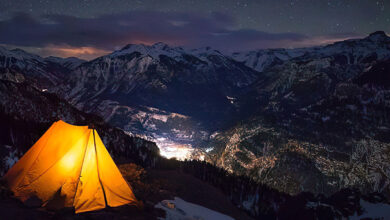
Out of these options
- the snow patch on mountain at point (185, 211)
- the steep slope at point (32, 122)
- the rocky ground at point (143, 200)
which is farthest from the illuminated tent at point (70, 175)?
the steep slope at point (32, 122)

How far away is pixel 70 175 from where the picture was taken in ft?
94.5

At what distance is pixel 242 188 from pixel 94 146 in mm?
148983

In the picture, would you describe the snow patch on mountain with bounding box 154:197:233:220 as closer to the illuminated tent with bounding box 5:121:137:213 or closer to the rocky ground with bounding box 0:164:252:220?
the rocky ground with bounding box 0:164:252:220

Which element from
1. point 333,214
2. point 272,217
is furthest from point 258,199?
point 333,214

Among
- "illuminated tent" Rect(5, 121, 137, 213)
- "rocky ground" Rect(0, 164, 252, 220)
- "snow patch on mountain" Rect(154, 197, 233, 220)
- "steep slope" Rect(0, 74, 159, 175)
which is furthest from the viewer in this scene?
"steep slope" Rect(0, 74, 159, 175)

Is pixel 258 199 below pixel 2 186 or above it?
below

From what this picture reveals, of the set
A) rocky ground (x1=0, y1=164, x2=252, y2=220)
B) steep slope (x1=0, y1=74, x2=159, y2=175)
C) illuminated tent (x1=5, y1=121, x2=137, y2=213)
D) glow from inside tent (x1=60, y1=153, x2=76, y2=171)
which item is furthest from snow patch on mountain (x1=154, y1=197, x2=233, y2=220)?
steep slope (x1=0, y1=74, x2=159, y2=175)

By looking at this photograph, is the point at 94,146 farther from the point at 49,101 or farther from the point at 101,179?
the point at 49,101

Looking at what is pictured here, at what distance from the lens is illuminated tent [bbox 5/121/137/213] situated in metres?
28.0

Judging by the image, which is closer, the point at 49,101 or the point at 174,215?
the point at 174,215

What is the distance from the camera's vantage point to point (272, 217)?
182 metres

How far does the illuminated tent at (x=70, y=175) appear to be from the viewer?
28.0m

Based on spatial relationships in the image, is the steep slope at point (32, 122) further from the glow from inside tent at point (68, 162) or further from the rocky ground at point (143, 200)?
the glow from inside tent at point (68, 162)

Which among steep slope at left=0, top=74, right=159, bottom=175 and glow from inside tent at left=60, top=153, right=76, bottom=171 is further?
steep slope at left=0, top=74, right=159, bottom=175
